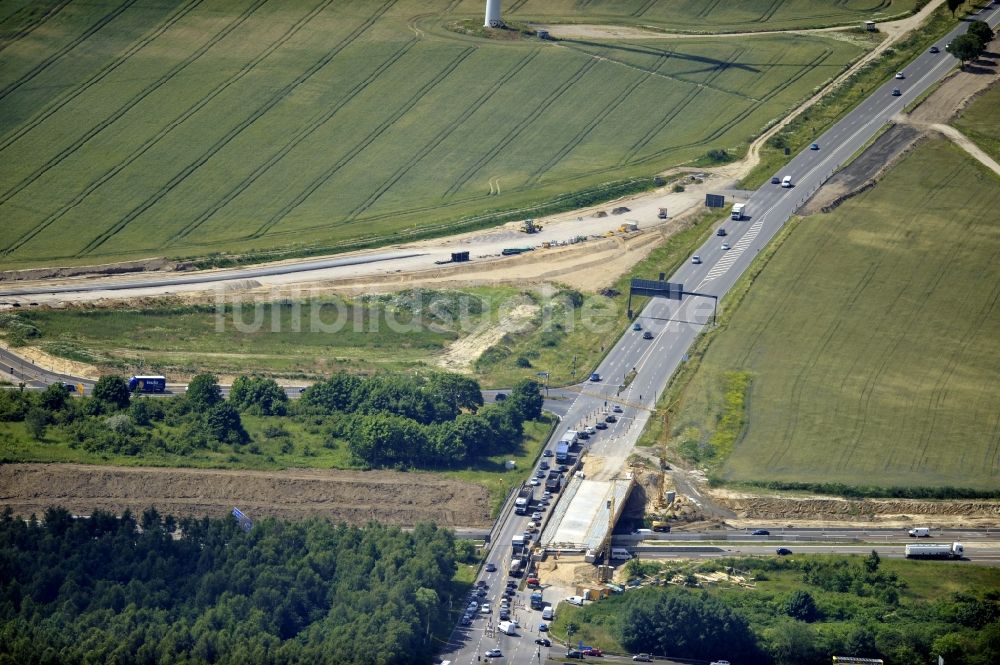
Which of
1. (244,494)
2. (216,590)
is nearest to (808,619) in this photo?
(216,590)

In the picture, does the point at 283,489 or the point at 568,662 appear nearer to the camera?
the point at 568,662

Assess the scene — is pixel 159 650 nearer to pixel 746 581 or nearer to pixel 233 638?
pixel 233 638

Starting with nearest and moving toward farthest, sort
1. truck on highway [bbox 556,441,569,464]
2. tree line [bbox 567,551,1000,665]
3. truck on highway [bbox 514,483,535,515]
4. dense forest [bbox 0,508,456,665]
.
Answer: dense forest [bbox 0,508,456,665]
tree line [bbox 567,551,1000,665]
truck on highway [bbox 514,483,535,515]
truck on highway [bbox 556,441,569,464]

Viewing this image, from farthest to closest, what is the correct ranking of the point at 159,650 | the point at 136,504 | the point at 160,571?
the point at 136,504
the point at 160,571
the point at 159,650

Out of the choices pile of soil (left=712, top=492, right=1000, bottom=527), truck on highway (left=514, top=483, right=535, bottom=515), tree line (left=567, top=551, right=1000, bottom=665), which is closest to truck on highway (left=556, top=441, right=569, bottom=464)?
truck on highway (left=514, top=483, right=535, bottom=515)

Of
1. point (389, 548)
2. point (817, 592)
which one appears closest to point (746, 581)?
point (817, 592)

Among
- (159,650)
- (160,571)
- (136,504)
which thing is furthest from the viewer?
(136,504)

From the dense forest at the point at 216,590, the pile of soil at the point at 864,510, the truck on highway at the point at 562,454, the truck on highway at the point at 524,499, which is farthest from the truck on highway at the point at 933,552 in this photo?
the dense forest at the point at 216,590

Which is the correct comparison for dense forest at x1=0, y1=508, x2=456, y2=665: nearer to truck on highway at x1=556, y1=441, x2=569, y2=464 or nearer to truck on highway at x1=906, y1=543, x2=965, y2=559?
truck on highway at x1=556, y1=441, x2=569, y2=464
